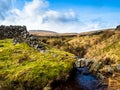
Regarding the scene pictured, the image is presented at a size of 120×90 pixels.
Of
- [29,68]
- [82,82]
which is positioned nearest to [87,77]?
[82,82]

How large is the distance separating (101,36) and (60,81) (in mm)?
117833

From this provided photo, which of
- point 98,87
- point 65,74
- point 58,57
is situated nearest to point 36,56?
point 58,57

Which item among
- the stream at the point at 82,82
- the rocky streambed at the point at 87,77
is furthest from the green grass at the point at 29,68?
the rocky streambed at the point at 87,77

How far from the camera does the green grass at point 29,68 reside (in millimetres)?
30375

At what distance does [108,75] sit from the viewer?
129ft

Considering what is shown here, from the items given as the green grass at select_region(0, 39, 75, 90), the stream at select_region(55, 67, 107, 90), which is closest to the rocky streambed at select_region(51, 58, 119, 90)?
the stream at select_region(55, 67, 107, 90)

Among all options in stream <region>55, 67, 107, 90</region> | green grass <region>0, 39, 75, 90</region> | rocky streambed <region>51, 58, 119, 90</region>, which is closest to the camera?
green grass <region>0, 39, 75, 90</region>

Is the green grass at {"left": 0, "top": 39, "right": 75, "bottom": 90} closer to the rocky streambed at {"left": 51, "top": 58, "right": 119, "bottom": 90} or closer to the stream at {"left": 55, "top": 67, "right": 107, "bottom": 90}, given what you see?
the stream at {"left": 55, "top": 67, "right": 107, "bottom": 90}

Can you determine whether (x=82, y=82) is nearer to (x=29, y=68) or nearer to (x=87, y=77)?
(x=87, y=77)

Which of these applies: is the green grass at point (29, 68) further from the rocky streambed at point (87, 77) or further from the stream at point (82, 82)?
the rocky streambed at point (87, 77)

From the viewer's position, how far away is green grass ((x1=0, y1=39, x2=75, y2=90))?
30375 mm

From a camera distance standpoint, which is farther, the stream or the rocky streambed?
the rocky streambed

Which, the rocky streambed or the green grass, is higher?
the green grass

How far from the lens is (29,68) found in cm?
3200
